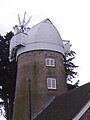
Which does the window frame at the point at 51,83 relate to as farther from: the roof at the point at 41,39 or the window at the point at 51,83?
the roof at the point at 41,39

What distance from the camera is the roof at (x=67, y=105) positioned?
2723cm

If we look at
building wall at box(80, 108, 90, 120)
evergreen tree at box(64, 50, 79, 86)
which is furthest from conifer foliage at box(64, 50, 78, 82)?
building wall at box(80, 108, 90, 120)

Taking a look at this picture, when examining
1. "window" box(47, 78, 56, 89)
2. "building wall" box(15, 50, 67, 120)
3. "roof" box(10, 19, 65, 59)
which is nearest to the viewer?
"building wall" box(15, 50, 67, 120)

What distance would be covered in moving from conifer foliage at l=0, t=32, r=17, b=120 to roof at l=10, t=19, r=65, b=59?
481 cm

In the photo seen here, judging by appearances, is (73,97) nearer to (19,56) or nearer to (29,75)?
(29,75)

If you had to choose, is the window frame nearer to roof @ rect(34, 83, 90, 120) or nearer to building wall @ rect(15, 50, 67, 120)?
building wall @ rect(15, 50, 67, 120)

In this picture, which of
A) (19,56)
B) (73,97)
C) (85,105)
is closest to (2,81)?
(19,56)

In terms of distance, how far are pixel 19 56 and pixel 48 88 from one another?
5.39 meters

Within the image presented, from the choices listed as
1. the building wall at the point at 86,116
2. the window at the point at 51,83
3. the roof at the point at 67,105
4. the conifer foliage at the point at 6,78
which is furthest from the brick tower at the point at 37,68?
the building wall at the point at 86,116

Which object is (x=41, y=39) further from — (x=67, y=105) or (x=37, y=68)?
(x=67, y=105)

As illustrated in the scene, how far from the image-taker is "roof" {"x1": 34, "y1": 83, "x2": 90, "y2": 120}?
2723 centimetres

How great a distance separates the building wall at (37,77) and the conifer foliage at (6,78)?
508 centimetres

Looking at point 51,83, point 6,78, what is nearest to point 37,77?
point 51,83

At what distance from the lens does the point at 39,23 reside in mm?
40375
